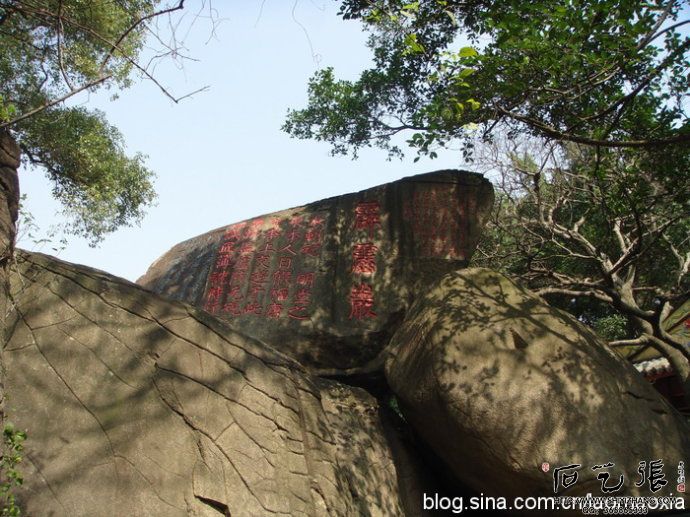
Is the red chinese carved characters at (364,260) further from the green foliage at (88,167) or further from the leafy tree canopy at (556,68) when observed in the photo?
the green foliage at (88,167)

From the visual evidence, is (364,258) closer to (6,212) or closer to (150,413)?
(150,413)

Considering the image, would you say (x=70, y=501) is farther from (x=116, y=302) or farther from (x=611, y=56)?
(x=611, y=56)

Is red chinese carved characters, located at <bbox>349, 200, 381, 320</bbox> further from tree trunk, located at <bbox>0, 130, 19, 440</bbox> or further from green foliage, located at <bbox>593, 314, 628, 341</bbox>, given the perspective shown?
green foliage, located at <bbox>593, 314, 628, 341</bbox>

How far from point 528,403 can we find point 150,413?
3215mm

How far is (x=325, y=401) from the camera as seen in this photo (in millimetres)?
6031

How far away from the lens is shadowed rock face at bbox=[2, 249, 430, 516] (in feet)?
12.5

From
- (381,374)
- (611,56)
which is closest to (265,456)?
(381,374)

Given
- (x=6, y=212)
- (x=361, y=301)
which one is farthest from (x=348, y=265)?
(x=6, y=212)

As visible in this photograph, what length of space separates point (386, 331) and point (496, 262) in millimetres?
5029

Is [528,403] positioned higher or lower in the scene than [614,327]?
lower

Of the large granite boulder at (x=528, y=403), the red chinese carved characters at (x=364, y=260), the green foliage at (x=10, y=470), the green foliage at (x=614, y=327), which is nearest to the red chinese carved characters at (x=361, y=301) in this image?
the red chinese carved characters at (x=364, y=260)

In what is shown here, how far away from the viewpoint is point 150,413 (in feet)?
13.8

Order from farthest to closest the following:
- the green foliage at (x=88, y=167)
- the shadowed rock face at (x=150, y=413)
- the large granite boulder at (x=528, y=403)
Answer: the green foliage at (x=88, y=167), the large granite boulder at (x=528, y=403), the shadowed rock face at (x=150, y=413)

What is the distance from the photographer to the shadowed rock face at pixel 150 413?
12.5 feet
